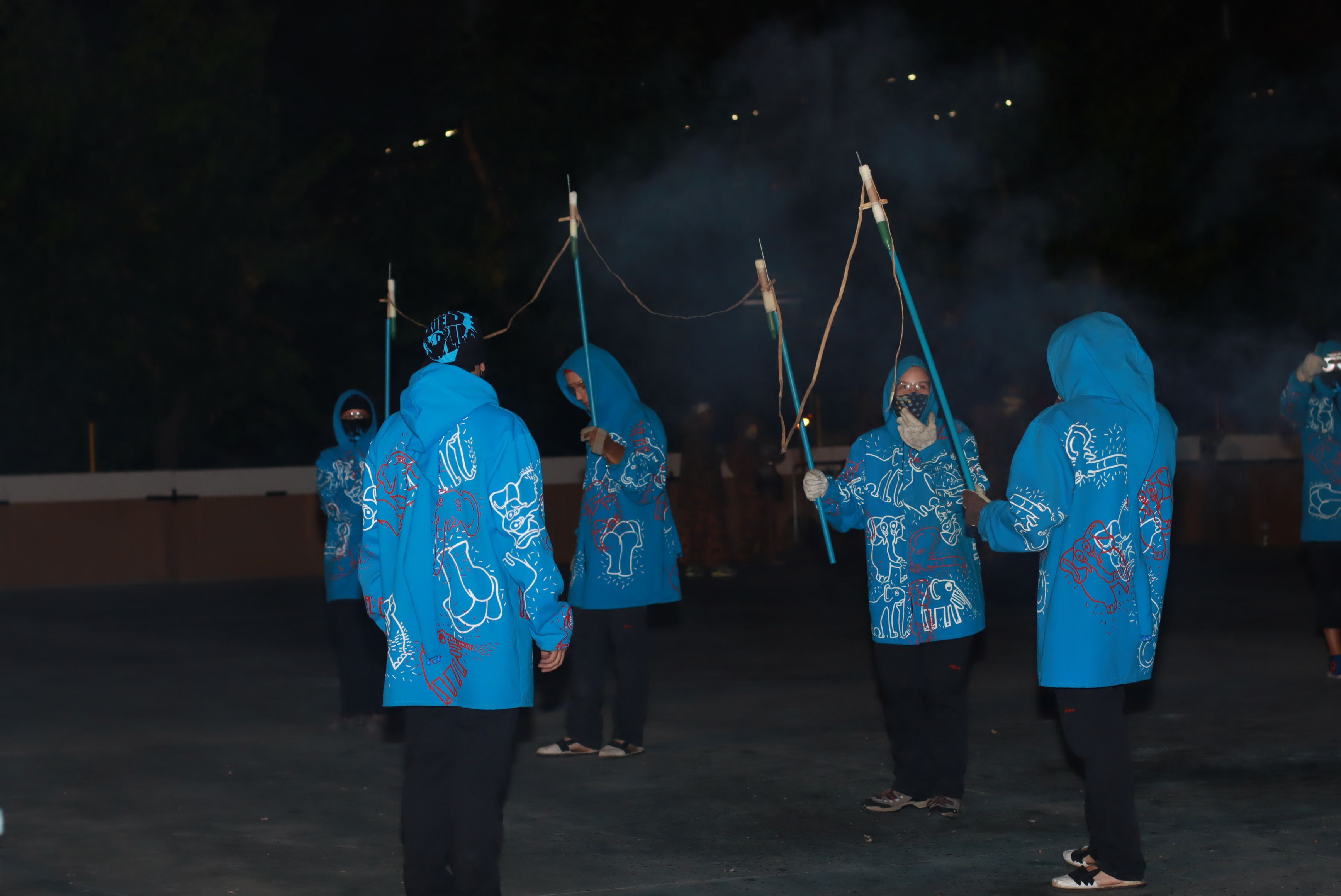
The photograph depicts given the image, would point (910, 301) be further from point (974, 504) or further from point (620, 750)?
point (620, 750)

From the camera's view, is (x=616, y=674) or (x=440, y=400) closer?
(x=440, y=400)

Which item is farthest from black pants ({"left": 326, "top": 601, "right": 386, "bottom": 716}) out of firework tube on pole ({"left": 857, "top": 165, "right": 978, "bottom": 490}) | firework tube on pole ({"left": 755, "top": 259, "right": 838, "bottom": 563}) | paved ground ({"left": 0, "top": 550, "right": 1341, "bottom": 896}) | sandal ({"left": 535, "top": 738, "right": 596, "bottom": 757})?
firework tube on pole ({"left": 857, "top": 165, "right": 978, "bottom": 490})

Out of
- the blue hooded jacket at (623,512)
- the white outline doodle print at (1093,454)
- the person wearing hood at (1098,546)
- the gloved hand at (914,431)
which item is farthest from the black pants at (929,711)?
the blue hooded jacket at (623,512)

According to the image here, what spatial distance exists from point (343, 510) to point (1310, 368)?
4964 mm

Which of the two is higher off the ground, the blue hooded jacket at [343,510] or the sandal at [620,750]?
the blue hooded jacket at [343,510]

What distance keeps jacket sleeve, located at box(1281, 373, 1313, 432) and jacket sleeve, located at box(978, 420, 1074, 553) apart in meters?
4.51

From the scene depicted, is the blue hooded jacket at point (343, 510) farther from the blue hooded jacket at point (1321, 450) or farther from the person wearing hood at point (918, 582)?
the blue hooded jacket at point (1321, 450)

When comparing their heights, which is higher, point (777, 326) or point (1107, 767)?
point (777, 326)

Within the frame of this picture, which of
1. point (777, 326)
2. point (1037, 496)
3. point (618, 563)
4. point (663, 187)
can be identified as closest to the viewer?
point (1037, 496)

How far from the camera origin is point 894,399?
19.6 ft

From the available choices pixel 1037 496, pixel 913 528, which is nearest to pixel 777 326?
pixel 913 528

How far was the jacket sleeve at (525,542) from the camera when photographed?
4.28 m

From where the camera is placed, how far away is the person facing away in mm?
7184

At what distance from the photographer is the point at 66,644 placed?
11.6 m
